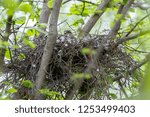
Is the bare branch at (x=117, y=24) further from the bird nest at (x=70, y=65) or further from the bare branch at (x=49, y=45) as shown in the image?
the bare branch at (x=49, y=45)

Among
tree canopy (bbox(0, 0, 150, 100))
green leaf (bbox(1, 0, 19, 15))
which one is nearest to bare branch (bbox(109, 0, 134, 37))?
tree canopy (bbox(0, 0, 150, 100))

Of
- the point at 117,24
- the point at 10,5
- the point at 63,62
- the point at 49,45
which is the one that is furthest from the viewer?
the point at 117,24

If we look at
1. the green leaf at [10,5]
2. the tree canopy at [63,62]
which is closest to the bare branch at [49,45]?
the tree canopy at [63,62]

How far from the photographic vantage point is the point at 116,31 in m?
2.13

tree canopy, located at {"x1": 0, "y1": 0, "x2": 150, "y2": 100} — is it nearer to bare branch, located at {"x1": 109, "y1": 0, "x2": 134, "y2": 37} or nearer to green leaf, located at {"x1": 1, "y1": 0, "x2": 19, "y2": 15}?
bare branch, located at {"x1": 109, "y1": 0, "x2": 134, "y2": 37}

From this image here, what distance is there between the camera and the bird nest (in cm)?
192

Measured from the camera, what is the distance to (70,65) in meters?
1.92

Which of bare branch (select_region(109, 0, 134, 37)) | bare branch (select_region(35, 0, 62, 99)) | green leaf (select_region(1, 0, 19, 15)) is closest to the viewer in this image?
green leaf (select_region(1, 0, 19, 15))

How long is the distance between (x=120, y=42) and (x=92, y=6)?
91 cm

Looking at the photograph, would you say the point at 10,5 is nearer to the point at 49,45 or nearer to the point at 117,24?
the point at 49,45

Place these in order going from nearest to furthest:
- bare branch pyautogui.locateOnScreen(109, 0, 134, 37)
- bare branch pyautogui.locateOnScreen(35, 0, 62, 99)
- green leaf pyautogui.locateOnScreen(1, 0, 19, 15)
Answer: green leaf pyautogui.locateOnScreen(1, 0, 19, 15) < bare branch pyautogui.locateOnScreen(35, 0, 62, 99) < bare branch pyautogui.locateOnScreen(109, 0, 134, 37)

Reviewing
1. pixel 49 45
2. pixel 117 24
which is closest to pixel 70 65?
pixel 49 45

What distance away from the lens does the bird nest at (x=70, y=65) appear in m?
1.92

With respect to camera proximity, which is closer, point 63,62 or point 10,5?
point 10,5
